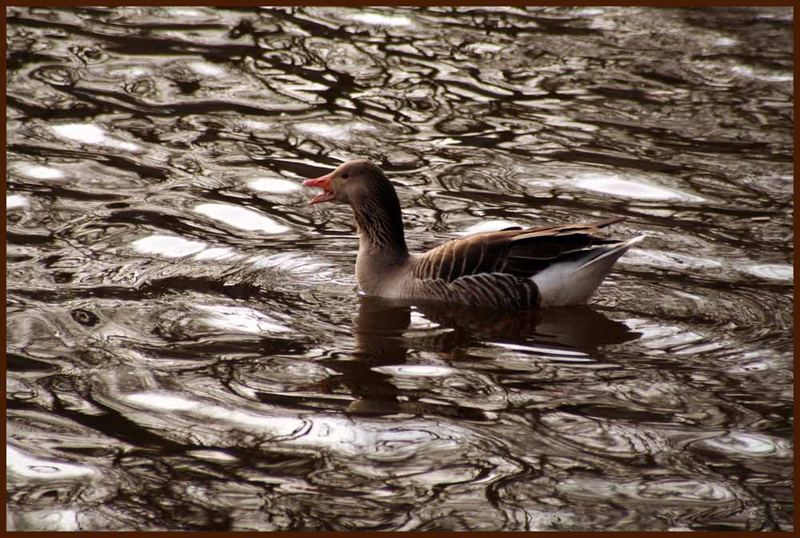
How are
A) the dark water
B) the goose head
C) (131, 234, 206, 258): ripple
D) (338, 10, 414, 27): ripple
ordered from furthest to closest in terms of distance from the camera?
(338, 10, 414, 27): ripple < (131, 234, 206, 258): ripple < the goose head < the dark water

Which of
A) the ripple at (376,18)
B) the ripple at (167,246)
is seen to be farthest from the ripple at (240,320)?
the ripple at (376,18)

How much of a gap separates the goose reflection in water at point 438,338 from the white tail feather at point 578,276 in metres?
0.13

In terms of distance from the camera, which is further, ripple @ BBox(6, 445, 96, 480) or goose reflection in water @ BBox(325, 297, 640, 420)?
goose reflection in water @ BBox(325, 297, 640, 420)

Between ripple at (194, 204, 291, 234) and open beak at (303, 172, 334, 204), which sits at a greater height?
open beak at (303, 172, 334, 204)

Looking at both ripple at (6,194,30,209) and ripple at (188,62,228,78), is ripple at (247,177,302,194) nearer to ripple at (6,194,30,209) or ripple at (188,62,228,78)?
ripple at (6,194,30,209)

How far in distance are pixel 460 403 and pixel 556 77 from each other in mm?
7753

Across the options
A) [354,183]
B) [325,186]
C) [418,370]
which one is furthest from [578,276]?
[325,186]

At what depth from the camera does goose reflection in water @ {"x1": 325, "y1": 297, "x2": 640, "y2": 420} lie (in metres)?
7.02

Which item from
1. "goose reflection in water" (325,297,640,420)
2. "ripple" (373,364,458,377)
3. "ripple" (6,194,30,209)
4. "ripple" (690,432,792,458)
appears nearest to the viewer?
"ripple" (690,432,792,458)

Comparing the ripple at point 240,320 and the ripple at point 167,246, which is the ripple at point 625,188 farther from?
the ripple at point 240,320

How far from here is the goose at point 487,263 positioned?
8484 millimetres

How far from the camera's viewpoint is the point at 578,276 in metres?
8.44

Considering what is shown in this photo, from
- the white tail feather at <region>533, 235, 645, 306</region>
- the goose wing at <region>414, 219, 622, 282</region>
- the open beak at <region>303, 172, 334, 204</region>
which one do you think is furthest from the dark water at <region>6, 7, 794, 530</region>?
the open beak at <region>303, 172, 334, 204</region>

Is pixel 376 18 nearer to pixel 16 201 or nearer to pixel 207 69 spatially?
pixel 207 69
